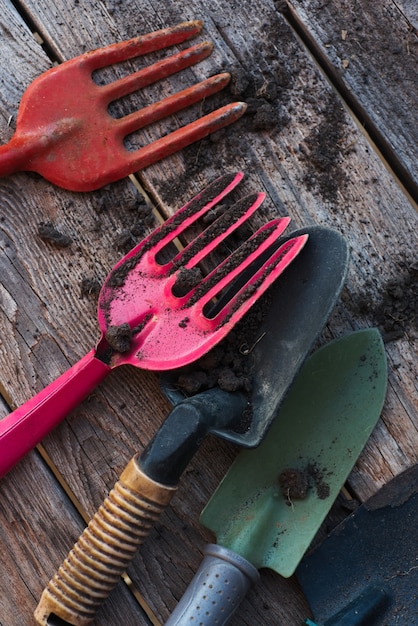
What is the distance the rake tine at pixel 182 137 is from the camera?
1.33 meters

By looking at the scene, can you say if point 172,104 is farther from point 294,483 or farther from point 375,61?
point 294,483

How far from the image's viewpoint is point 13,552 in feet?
4.06

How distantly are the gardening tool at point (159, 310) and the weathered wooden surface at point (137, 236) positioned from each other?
0.08 metres

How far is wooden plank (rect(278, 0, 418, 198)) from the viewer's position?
139 centimetres

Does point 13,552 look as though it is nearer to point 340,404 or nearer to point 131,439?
point 131,439

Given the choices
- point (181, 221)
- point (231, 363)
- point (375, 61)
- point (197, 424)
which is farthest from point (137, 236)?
point (375, 61)

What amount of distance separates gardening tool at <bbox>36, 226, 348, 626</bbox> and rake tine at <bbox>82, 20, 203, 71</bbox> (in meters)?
0.53

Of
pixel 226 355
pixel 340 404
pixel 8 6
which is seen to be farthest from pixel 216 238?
pixel 8 6

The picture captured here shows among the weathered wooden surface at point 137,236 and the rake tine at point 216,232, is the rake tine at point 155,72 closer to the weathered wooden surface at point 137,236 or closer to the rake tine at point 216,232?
the weathered wooden surface at point 137,236

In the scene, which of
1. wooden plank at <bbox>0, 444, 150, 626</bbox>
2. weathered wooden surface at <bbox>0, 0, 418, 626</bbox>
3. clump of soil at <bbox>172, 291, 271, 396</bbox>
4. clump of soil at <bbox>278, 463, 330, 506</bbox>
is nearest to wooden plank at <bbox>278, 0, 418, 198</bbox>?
weathered wooden surface at <bbox>0, 0, 418, 626</bbox>

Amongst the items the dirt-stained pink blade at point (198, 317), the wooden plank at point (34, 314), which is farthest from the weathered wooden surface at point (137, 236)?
the dirt-stained pink blade at point (198, 317)

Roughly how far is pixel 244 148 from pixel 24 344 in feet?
2.06

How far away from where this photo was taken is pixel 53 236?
4.25ft

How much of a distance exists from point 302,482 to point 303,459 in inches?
1.9
